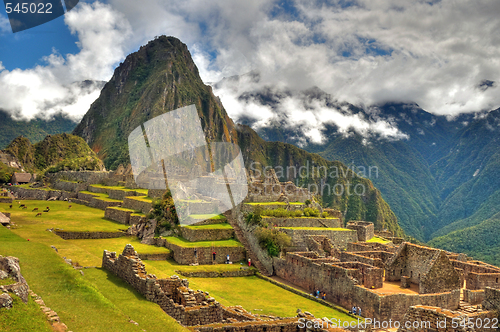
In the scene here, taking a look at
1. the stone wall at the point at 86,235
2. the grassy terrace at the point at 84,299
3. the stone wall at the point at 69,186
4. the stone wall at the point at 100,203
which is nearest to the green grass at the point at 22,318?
the grassy terrace at the point at 84,299

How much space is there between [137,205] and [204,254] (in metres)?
12.9

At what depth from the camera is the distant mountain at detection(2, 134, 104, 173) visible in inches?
3452

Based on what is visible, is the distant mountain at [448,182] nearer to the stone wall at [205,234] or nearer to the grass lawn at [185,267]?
the stone wall at [205,234]

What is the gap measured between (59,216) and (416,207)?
14503 cm

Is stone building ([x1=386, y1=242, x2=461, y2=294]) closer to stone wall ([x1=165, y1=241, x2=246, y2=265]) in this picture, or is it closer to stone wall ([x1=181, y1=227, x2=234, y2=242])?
stone wall ([x1=165, y1=241, x2=246, y2=265])

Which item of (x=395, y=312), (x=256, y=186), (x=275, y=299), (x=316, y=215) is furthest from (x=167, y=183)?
(x=395, y=312)

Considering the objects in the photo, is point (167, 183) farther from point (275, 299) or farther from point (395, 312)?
point (395, 312)

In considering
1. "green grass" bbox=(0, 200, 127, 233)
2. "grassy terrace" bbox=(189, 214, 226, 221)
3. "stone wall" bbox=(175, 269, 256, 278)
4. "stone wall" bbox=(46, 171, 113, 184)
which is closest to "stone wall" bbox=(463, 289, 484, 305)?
"stone wall" bbox=(175, 269, 256, 278)

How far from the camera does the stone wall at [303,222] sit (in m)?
31.3

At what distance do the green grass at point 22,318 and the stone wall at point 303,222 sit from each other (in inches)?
927

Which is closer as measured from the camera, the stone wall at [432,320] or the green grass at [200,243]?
the stone wall at [432,320]

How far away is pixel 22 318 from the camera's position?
7.46m

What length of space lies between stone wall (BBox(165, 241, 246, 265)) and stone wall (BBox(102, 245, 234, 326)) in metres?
13.0

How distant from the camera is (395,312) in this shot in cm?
1838
